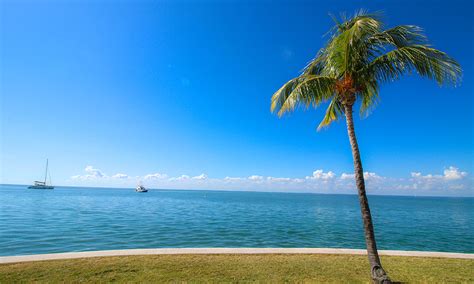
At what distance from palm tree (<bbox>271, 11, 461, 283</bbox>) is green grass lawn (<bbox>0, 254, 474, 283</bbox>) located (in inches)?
74.4

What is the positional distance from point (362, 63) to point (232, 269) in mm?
7410

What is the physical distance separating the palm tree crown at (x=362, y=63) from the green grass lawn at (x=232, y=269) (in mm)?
5102

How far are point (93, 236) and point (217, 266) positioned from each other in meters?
14.8

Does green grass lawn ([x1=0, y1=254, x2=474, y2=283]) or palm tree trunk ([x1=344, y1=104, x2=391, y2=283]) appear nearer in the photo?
palm tree trunk ([x1=344, y1=104, x2=391, y2=283])

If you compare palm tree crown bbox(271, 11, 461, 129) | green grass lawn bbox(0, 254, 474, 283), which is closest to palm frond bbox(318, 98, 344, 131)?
palm tree crown bbox(271, 11, 461, 129)

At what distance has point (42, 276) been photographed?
712cm

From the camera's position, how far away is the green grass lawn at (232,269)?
727 cm

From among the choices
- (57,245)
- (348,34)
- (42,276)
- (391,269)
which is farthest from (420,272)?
(57,245)

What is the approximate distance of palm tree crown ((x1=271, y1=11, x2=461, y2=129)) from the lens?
6.64 meters

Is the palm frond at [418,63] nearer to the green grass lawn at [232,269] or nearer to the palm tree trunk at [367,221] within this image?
the palm tree trunk at [367,221]

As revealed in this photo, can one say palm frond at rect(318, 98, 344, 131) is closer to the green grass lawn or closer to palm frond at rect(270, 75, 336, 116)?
palm frond at rect(270, 75, 336, 116)

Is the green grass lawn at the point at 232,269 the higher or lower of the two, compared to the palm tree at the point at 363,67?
lower

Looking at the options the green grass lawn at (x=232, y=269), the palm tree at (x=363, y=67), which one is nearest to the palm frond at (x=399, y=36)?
the palm tree at (x=363, y=67)

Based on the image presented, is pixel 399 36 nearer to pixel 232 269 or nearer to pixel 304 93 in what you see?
Answer: pixel 304 93
